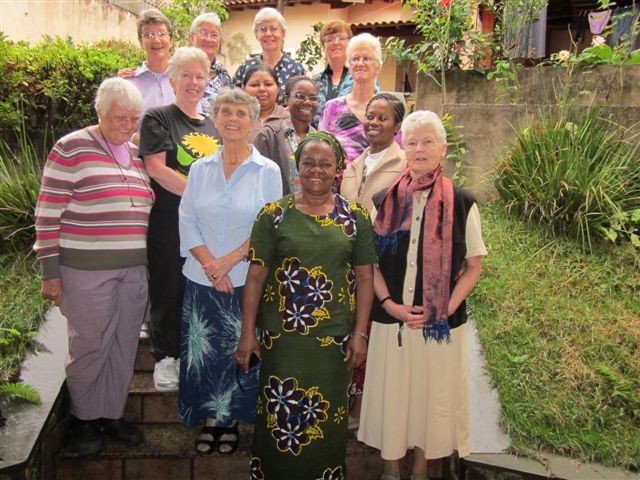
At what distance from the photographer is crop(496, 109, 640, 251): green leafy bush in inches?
180

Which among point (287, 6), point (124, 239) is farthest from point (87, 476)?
point (287, 6)

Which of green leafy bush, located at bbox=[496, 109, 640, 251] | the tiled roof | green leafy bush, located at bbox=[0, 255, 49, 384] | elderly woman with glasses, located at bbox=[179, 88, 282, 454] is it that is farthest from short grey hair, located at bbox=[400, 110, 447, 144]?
the tiled roof

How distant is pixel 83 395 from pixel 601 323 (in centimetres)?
346

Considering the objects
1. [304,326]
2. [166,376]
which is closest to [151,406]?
[166,376]

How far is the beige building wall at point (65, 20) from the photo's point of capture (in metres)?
11.3

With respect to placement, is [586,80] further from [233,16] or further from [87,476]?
[233,16]

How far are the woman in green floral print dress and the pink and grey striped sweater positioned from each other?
0.88 meters

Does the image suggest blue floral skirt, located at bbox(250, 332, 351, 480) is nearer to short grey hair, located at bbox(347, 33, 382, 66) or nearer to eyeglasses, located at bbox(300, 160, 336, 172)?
eyeglasses, located at bbox(300, 160, 336, 172)

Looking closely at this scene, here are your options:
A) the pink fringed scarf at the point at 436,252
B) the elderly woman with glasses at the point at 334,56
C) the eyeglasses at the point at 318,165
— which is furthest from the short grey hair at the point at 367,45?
the eyeglasses at the point at 318,165

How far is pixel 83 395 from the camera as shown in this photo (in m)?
3.24

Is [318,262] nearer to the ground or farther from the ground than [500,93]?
nearer to the ground

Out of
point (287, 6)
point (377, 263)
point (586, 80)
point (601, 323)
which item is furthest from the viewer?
point (287, 6)

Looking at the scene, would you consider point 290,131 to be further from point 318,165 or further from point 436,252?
point 436,252

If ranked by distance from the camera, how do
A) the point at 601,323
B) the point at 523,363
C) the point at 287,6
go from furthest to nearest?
the point at 287,6 → the point at 601,323 → the point at 523,363
